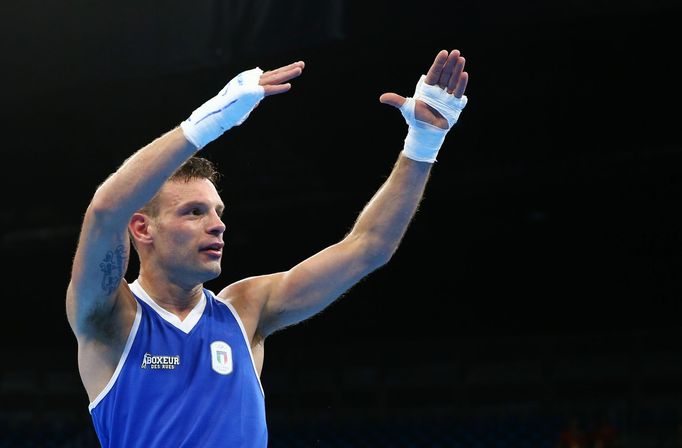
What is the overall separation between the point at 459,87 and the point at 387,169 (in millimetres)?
7506

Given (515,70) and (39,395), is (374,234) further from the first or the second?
(39,395)

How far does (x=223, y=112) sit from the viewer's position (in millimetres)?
2777

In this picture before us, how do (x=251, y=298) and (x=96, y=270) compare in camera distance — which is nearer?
(x=96, y=270)

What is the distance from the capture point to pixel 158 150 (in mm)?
2688

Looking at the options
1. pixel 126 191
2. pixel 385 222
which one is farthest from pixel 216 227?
pixel 385 222

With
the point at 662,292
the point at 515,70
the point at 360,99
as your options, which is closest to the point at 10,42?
the point at 360,99

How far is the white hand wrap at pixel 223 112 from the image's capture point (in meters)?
2.72

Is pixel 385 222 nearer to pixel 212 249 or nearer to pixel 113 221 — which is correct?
pixel 212 249

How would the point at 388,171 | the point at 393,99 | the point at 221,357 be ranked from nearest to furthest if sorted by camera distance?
the point at 221,357 → the point at 393,99 → the point at 388,171

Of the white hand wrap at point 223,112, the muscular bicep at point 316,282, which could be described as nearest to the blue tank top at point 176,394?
the muscular bicep at point 316,282

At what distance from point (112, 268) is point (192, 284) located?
0.43 meters

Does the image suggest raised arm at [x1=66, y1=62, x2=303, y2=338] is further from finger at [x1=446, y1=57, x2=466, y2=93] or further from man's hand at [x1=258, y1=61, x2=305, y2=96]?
finger at [x1=446, y1=57, x2=466, y2=93]

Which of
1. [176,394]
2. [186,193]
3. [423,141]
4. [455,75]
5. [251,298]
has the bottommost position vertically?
[176,394]

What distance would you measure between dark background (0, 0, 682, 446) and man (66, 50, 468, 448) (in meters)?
3.53
